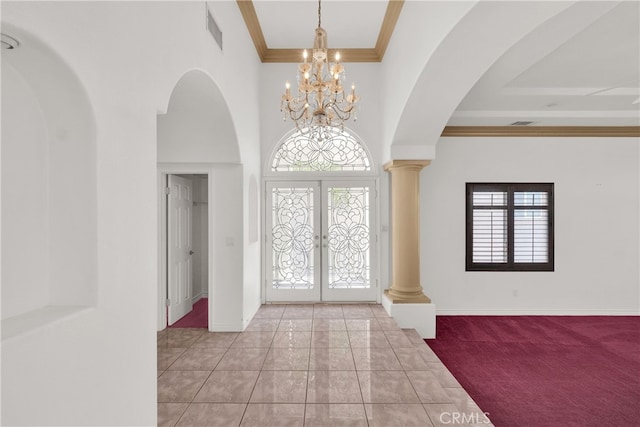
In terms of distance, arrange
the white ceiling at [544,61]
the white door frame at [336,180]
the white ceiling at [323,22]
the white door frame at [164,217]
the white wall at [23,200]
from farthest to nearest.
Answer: the white door frame at [336,180] < the white door frame at [164,217] < the white ceiling at [323,22] < the white ceiling at [544,61] < the white wall at [23,200]

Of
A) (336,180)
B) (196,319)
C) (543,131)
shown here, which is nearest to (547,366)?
(336,180)

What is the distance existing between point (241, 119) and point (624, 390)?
17.0 feet

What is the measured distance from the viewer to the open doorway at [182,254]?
15.2 ft

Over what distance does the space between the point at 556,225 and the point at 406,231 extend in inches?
125

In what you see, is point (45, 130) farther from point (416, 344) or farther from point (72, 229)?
point (416, 344)

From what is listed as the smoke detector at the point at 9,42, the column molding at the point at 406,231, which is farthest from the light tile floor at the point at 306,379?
the smoke detector at the point at 9,42

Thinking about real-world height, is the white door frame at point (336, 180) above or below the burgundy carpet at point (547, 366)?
above

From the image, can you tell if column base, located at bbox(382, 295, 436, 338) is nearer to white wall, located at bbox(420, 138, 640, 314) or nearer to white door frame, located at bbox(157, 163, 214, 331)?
white wall, located at bbox(420, 138, 640, 314)

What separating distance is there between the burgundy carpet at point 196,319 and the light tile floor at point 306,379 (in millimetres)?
286

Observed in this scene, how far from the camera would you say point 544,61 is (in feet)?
13.3

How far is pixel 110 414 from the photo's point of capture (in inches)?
63.6

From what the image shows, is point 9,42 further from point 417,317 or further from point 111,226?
point 417,317

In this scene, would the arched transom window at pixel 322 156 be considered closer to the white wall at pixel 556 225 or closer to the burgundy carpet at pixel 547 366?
the white wall at pixel 556 225

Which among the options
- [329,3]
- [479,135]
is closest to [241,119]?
[329,3]
